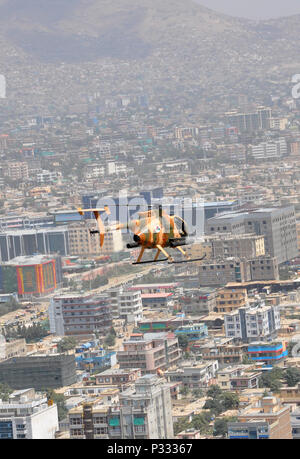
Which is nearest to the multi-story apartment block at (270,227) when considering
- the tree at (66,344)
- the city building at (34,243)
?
the city building at (34,243)

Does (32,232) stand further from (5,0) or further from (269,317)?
(5,0)

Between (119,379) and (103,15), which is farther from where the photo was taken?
(103,15)

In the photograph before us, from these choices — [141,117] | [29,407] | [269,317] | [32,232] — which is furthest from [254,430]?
[141,117]

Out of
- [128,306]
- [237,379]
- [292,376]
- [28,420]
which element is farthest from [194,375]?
[128,306]

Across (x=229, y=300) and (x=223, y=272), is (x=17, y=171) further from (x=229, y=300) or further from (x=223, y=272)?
(x=229, y=300)

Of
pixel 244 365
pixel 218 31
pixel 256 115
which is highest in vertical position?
pixel 218 31

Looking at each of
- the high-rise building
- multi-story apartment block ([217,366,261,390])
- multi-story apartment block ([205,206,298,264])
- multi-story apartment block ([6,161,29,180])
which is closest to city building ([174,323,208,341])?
multi-story apartment block ([217,366,261,390])
